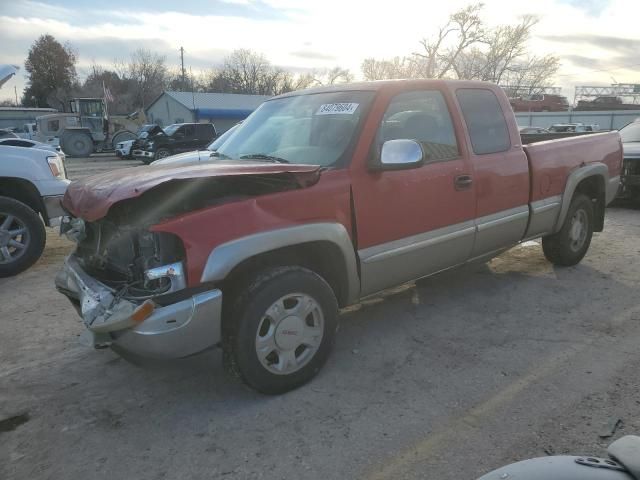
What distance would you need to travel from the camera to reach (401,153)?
332 cm

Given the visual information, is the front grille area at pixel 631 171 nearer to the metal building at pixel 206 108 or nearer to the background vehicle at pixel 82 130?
the background vehicle at pixel 82 130

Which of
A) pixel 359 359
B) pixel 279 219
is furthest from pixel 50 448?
pixel 359 359

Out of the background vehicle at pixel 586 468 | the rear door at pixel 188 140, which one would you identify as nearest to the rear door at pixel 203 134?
the rear door at pixel 188 140

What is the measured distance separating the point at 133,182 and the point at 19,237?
4008 mm

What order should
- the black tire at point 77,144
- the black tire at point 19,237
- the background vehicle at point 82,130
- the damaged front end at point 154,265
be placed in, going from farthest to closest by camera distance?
the background vehicle at point 82,130 → the black tire at point 77,144 → the black tire at point 19,237 → the damaged front end at point 154,265

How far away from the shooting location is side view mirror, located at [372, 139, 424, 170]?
3320 millimetres

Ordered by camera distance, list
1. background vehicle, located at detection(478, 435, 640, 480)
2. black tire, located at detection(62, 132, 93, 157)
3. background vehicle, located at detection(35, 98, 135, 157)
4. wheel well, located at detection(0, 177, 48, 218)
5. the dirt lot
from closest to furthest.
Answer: background vehicle, located at detection(478, 435, 640, 480) < the dirt lot < wheel well, located at detection(0, 177, 48, 218) < black tire, located at detection(62, 132, 93, 157) < background vehicle, located at detection(35, 98, 135, 157)

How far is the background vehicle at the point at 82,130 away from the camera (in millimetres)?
28328

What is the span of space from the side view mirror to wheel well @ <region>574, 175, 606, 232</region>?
3041 mm

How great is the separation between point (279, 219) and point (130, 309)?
962 millimetres

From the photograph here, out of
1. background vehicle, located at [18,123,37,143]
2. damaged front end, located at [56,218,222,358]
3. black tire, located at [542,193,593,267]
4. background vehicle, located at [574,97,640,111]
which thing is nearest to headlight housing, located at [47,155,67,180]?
damaged front end, located at [56,218,222,358]

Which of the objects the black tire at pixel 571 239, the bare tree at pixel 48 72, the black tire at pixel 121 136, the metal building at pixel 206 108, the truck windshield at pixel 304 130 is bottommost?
the black tire at pixel 571 239

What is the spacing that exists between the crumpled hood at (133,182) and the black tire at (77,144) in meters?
28.1

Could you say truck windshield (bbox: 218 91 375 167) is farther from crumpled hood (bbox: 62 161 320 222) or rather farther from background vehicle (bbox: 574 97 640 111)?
background vehicle (bbox: 574 97 640 111)
